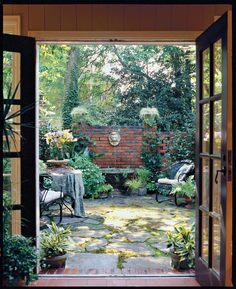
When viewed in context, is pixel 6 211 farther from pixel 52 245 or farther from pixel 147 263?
pixel 147 263

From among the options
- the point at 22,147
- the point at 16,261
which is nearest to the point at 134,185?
the point at 22,147

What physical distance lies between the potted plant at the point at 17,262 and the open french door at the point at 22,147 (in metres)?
0.42

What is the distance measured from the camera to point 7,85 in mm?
3293

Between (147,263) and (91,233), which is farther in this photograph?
(91,233)

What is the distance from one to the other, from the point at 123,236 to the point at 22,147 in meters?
2.37

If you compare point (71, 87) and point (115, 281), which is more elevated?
point (71, 87)

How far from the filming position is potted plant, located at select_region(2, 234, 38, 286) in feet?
8.94

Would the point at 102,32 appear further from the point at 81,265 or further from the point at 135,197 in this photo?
the point at 135,197

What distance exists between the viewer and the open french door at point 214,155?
2.63 m

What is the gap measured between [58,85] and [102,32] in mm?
5928

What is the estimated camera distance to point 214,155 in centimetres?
293

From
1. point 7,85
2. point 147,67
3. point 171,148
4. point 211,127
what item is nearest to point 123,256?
point 211,127

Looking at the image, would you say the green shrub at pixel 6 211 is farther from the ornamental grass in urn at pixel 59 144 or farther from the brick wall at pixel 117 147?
the brick wall at pixel 117 147

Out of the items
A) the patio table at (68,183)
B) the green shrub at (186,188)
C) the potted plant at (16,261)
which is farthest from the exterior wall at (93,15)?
the green shrub at (186,188)
